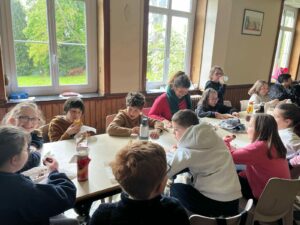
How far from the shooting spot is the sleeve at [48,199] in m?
0.95

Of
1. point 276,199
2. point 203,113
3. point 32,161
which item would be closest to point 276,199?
point 276,199

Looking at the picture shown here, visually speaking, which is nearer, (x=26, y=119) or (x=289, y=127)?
(x=26, y=119)

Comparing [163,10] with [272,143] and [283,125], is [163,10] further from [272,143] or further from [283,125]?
[272,143]

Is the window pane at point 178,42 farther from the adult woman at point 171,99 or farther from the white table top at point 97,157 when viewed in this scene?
the white table top at point 97,157

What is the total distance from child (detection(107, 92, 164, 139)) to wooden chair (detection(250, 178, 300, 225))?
37.0 inches

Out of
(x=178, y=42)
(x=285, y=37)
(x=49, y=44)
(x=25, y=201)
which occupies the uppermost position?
(x=285, y=37)

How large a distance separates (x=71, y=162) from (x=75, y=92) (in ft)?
6.32

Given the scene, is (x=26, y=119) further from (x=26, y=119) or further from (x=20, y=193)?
(x=20, y=193)

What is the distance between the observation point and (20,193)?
925 mm

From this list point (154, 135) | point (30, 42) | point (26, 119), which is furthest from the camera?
point (30, 42)

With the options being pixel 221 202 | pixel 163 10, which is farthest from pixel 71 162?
pixel 163 10

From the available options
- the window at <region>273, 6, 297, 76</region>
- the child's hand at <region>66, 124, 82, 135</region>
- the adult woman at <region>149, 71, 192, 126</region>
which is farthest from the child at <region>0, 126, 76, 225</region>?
the window at <region>273, 6, 297, 76</region>

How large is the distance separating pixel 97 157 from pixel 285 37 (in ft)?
19.9

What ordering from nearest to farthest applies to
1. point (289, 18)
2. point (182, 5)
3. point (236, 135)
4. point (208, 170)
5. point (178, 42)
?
point (208, 170), point (236, 135), point (182, 5), point (178, 42), point (289, 18)
